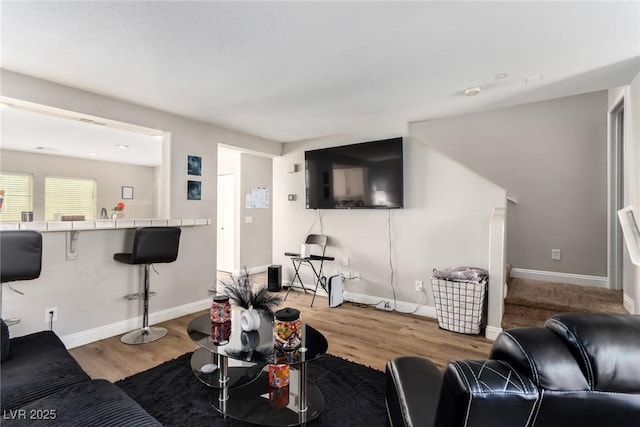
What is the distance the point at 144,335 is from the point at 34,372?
5.07ft

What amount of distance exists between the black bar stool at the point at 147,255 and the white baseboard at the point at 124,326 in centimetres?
11

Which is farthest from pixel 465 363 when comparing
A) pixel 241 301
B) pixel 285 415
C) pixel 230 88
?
pixel 230 88

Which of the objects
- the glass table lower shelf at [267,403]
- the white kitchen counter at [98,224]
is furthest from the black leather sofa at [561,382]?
the white kitchen counter at [98,224]

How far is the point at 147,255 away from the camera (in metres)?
2.88

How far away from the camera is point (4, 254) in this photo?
6.69 feet

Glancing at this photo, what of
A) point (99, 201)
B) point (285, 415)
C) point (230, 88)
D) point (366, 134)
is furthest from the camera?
point (366, 134)

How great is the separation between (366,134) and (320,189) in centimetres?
99

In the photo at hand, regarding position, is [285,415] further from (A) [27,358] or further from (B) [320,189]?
(B) [320,189]

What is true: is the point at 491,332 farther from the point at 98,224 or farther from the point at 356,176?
the point at 98,224

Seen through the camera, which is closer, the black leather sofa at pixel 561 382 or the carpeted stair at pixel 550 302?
the black leather sofa at pixel 561 382

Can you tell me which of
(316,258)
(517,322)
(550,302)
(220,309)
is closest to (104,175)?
(220,309)

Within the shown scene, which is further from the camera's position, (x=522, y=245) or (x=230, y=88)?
(x=522, y=245)

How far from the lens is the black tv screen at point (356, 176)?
3.75m

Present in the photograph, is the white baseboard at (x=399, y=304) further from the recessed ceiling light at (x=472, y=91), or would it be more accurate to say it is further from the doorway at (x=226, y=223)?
the doorway at (x=226, y=223)
